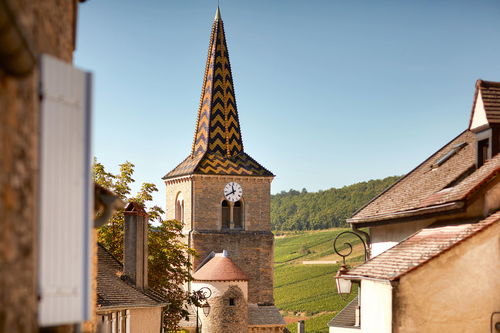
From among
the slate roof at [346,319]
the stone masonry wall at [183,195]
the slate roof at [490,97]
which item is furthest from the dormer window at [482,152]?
the stone masonry wall at [183,195]

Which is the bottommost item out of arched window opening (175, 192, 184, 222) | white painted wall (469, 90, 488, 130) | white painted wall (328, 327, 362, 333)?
white painted wall (328, 327, 362, 333)

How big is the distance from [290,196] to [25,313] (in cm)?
14131

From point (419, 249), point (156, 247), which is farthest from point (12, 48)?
point (156, 247)

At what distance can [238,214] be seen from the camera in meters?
52.0

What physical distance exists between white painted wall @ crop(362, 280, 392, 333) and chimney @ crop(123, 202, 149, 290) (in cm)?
857

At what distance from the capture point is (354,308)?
59.3ft

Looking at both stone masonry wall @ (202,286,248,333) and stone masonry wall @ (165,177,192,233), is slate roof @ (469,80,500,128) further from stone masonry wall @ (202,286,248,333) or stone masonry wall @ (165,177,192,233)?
stone masonry wall @ (165,177,192,233)

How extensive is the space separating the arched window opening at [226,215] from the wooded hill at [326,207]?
70248mm

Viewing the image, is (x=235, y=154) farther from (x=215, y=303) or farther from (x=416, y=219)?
(x=416, y=219)

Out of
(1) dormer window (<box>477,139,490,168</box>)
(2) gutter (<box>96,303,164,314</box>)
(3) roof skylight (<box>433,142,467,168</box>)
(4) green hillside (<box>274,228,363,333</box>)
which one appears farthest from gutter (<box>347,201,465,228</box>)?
(4) green hillside (<box>274,228,363,333</box>)

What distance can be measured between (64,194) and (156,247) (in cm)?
2315

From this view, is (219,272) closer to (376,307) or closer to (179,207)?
(179,207)

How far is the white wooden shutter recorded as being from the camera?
17.5 feet

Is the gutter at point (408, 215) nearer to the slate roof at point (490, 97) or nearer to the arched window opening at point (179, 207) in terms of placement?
the slate roof at point (490, 97)
